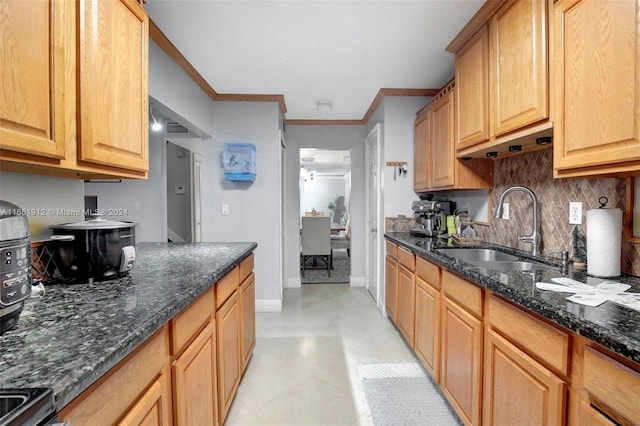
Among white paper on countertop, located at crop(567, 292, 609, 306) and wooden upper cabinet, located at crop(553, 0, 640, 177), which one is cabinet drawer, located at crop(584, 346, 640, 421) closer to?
white paper on countertop, located at crop(567, 292, 609, 306)

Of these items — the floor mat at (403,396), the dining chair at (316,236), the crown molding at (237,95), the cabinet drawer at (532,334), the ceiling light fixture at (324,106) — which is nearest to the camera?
the cabinet drawer at (532,334)

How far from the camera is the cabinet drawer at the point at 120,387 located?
625mm

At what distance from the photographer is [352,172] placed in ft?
14.2

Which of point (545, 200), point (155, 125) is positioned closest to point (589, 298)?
point (545, 200)

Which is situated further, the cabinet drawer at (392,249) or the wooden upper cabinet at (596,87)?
the cabinet drawer at (392,249)

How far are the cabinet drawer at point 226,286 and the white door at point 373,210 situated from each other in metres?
1.91

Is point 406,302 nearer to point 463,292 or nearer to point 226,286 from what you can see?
point 463,292

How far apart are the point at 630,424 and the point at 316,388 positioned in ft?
5.30

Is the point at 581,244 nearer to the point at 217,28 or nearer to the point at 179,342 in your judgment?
the point at 179,342

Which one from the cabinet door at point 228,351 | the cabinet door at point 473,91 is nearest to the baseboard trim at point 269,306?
the cabinet door at point 228,351

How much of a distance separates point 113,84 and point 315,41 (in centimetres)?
148

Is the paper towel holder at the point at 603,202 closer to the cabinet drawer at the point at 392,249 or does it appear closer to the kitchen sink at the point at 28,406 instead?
the cabinet drawer at the point at 392,249

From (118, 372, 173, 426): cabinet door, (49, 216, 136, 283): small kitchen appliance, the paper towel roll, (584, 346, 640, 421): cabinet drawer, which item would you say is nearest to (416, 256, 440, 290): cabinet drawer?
the paper towel roll

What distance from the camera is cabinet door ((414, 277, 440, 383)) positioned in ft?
6.19
